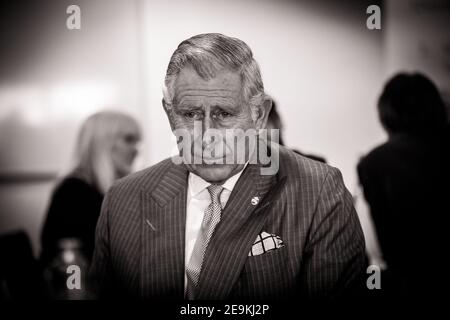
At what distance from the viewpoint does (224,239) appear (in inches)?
50.6

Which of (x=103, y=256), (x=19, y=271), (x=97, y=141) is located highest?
(x=97, y=141)

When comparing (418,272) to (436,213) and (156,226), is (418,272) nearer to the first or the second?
(436,213)

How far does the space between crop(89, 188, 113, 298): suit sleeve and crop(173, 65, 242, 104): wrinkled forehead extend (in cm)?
34

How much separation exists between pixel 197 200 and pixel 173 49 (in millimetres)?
497

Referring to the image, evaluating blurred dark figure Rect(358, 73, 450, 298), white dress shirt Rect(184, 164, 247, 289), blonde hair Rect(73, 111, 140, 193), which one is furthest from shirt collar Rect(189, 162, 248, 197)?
blonde hair Rect(73, 111, 140, 193)

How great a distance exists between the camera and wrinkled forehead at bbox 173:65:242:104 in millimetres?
1244

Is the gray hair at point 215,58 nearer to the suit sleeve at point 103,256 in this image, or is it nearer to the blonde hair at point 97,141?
the suit sleeve at point 103,256

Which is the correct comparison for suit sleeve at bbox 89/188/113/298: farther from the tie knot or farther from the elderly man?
the tie knot

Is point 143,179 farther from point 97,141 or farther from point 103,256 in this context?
point 97,141

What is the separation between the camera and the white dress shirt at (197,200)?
1.32m

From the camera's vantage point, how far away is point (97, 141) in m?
1.94

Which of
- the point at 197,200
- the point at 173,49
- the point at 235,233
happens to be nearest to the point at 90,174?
the point at 173,49
